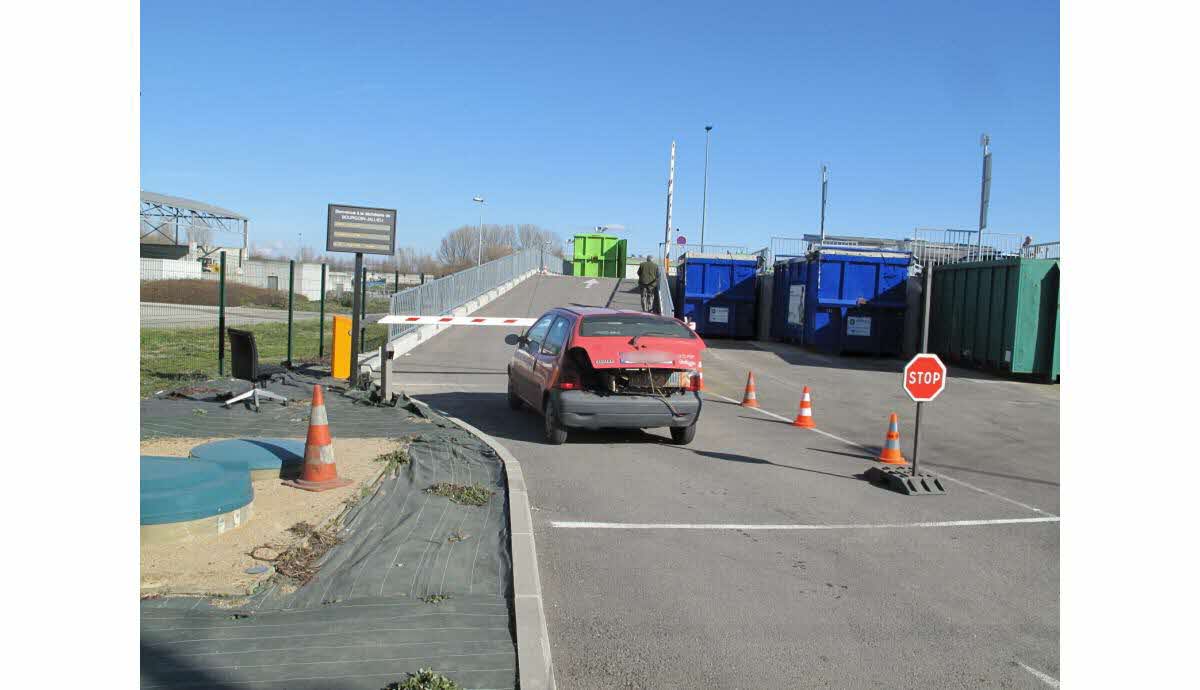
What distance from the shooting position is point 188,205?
5222 cm

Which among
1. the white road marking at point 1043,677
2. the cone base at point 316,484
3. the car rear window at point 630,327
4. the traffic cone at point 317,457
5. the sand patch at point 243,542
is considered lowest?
the white road marking at point 1043,677

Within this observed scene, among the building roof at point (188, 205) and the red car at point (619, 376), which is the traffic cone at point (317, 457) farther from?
the building roof at point (188, 205)

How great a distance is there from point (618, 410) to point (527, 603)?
5.01m

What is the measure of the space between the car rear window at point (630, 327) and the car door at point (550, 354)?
0.25 m

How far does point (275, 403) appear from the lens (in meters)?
11.6

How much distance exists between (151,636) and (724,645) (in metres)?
2.79

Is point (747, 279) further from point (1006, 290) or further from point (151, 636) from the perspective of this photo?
point (151, 636)

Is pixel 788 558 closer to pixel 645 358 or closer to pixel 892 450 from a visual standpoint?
pixel 645 358

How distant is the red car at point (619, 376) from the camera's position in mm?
9594

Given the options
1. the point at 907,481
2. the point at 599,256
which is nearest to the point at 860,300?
the point at 907,481

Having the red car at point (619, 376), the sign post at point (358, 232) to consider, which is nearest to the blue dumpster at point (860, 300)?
the sign post at point (358, 232)

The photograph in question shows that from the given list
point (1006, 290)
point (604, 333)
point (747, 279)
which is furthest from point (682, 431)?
point (747, 279)

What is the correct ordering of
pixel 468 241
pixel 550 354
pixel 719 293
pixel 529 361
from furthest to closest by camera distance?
pixel 468 241 → pixel 719 293 → pixel 529 361 → pixel 550 354
